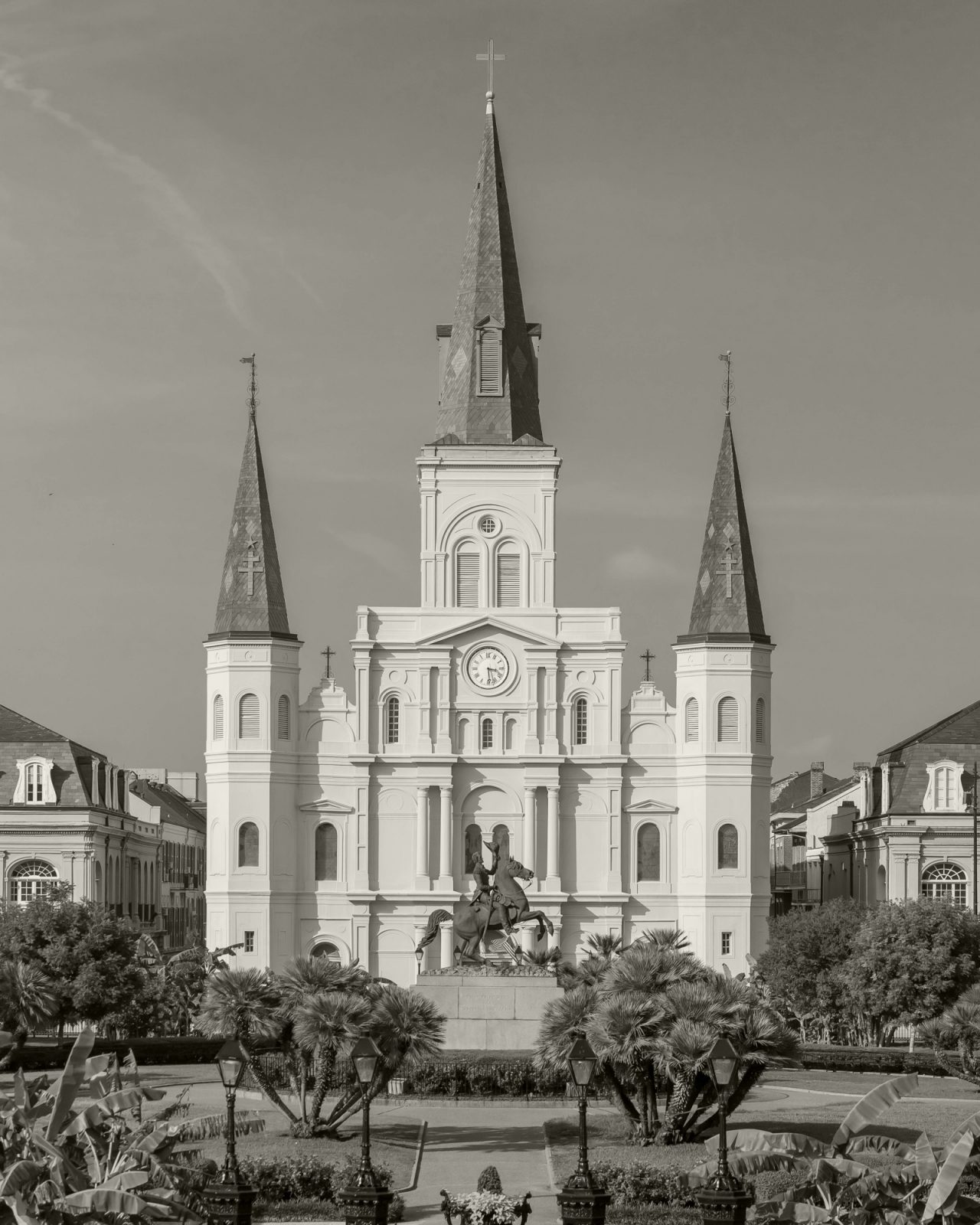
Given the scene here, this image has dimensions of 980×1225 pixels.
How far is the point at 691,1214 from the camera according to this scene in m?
40.8

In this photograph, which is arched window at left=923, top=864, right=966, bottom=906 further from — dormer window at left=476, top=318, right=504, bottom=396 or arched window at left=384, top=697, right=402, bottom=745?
dormer window at left=476, top=318, right=504, bottom=396

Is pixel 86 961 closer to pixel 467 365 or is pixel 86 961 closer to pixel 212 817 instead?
pixel 212 817

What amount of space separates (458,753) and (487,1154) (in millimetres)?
61825

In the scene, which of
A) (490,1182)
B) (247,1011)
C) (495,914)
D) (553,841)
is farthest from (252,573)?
(490,1182)

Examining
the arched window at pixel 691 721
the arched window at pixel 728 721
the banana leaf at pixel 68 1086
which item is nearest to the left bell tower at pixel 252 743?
the arched window at pixel 691 721

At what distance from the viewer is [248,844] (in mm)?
108562

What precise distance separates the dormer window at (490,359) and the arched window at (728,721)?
2001cm

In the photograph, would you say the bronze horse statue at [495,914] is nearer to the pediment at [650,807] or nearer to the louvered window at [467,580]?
the pediment at [650,807]

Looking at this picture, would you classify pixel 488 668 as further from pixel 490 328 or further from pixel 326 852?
pixel 490 328

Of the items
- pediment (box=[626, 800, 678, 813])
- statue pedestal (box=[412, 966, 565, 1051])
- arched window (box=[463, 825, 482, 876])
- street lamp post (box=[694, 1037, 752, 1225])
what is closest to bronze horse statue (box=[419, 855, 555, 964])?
statue pedestal (box=[412, 966, 565, 1051])

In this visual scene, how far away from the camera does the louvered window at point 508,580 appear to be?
11250 cm

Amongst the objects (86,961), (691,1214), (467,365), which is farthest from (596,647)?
(691,1214)

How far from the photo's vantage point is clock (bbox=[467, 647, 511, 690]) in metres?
111

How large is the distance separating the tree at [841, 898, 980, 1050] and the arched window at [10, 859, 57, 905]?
1626 inches
